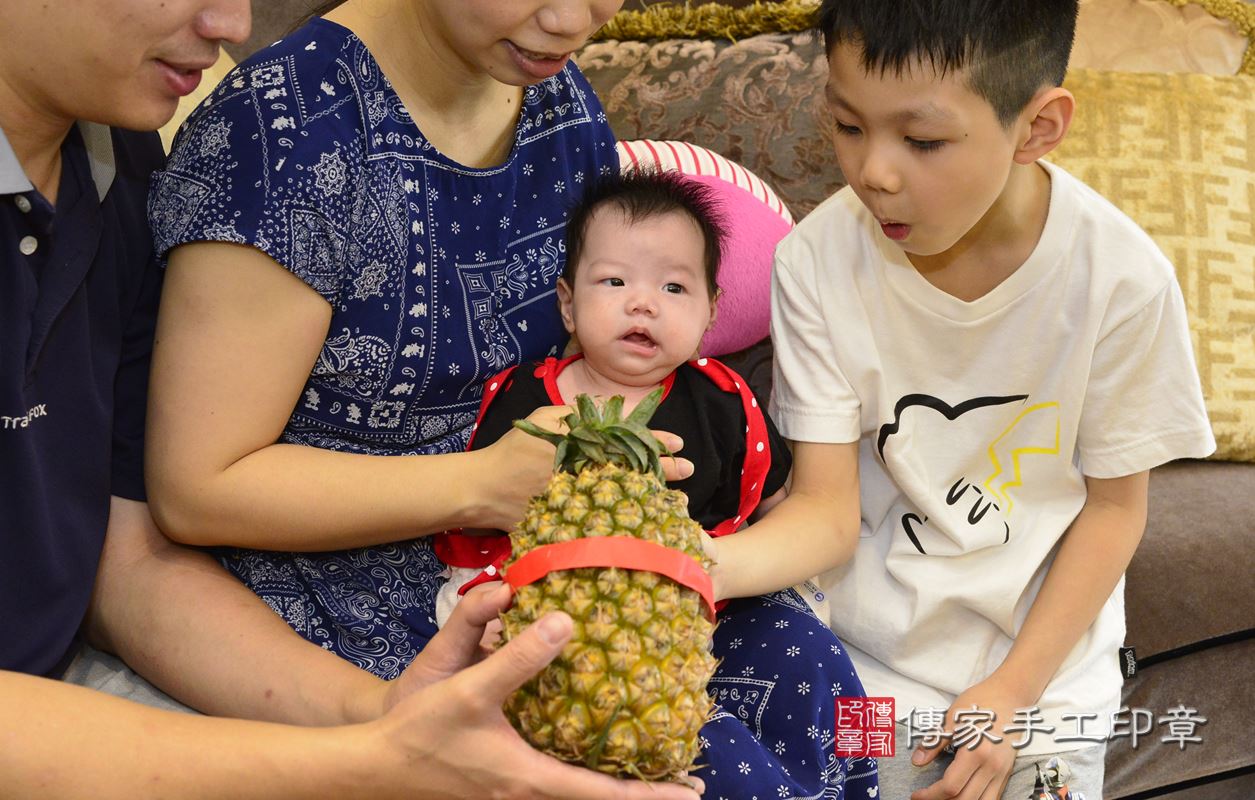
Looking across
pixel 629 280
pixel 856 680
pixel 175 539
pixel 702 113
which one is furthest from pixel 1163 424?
pixel 175 539

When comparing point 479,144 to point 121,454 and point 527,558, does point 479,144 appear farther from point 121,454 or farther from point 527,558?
point 527,558

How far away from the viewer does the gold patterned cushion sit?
7.43 feet

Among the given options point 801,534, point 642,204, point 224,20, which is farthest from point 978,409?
point 224,20

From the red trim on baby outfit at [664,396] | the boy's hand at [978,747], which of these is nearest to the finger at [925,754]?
the boy's hand at [978,747]

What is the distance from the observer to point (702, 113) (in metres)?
2.15

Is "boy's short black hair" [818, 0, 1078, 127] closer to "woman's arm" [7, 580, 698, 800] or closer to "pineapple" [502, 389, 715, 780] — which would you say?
"pineapple" [502, 389, 715, 780]

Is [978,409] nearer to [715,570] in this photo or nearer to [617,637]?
[715,570]

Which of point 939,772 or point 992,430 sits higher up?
point 992,430

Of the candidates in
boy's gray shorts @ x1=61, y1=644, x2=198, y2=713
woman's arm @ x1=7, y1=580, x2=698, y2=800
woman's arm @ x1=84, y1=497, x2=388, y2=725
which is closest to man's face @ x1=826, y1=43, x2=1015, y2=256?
woman's arm @ x1=7, y1=580, x2=698, y2=800

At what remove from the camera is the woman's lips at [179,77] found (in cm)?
122

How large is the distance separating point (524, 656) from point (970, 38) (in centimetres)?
94

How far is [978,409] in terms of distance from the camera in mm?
1685

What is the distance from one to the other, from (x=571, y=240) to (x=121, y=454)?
645mm

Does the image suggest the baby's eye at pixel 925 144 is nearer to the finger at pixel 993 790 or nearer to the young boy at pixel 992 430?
the young boy at pixel 992 430
